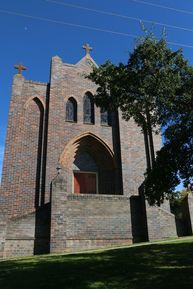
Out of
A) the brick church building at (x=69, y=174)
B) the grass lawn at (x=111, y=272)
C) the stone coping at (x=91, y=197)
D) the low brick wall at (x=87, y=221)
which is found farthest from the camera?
the stone coping at (x=91, y=197)

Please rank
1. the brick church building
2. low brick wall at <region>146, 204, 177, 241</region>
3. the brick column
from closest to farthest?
the brick column → the brick church building → low brick wall at <region>146, 204, 177, 241</region>

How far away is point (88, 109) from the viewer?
2027 cm

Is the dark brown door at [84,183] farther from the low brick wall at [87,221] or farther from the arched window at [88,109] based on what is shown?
the low brick wall at [87,221]

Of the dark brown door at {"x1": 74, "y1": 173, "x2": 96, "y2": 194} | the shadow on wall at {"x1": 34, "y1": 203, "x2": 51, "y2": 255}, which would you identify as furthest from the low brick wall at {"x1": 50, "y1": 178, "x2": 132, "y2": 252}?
the dark brown door at {"x1": 74, "y1": 173, "x2": 96, "y2": 194}

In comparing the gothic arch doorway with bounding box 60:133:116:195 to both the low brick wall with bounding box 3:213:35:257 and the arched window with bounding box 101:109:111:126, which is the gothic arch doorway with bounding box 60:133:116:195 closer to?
the arched window with bounding box 101:109:111:126

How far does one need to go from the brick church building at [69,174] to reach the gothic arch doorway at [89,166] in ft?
0.20

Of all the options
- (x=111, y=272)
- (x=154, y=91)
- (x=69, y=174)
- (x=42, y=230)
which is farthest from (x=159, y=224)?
(x=111, y=272)

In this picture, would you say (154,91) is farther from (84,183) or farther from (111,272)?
(84,183)

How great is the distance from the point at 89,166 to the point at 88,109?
12.5ft

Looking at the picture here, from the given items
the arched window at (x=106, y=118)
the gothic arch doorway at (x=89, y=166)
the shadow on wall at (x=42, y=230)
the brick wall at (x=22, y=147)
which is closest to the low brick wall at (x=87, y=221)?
the shadow on wall at (x=42, y=230)

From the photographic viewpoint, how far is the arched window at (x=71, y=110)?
19.5m

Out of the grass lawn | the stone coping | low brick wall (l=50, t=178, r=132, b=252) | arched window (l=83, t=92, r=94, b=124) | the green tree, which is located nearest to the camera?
the grass lawn

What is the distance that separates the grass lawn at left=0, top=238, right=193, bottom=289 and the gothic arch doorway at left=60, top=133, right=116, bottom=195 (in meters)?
8.73

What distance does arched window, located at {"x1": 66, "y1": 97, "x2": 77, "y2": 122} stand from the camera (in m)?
19.5
